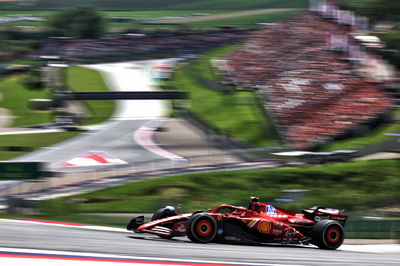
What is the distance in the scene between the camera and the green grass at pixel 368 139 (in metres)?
38.3

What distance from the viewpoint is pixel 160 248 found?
1264 centimetres

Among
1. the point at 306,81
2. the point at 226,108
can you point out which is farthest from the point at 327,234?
the point at 306,81

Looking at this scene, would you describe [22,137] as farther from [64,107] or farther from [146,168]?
[146,168]

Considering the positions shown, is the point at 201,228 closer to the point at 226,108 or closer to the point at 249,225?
the point at 249,225

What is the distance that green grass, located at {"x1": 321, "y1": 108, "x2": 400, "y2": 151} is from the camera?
38312mm

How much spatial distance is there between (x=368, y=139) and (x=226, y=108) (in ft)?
40.6

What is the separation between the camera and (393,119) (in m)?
42.9

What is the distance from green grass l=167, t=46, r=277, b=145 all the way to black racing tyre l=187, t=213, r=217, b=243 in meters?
26.7

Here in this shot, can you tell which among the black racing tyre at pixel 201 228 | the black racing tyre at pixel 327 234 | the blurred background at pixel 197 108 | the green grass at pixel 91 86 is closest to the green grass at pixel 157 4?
the blurred background at pixel 197 108

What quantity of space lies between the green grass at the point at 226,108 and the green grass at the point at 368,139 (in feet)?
12.3

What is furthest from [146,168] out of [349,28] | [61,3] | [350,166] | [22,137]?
[61,3]

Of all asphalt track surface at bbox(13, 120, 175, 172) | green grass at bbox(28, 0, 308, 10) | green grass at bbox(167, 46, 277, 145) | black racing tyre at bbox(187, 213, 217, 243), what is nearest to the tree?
green grass at bbox(28, 0, 308, 10)

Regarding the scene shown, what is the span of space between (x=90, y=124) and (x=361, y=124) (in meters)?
18.1

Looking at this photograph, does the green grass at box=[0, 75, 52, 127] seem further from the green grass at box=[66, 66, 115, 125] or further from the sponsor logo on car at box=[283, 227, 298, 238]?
the sponsor logo on car at box=[283, 227, 298, 238]
